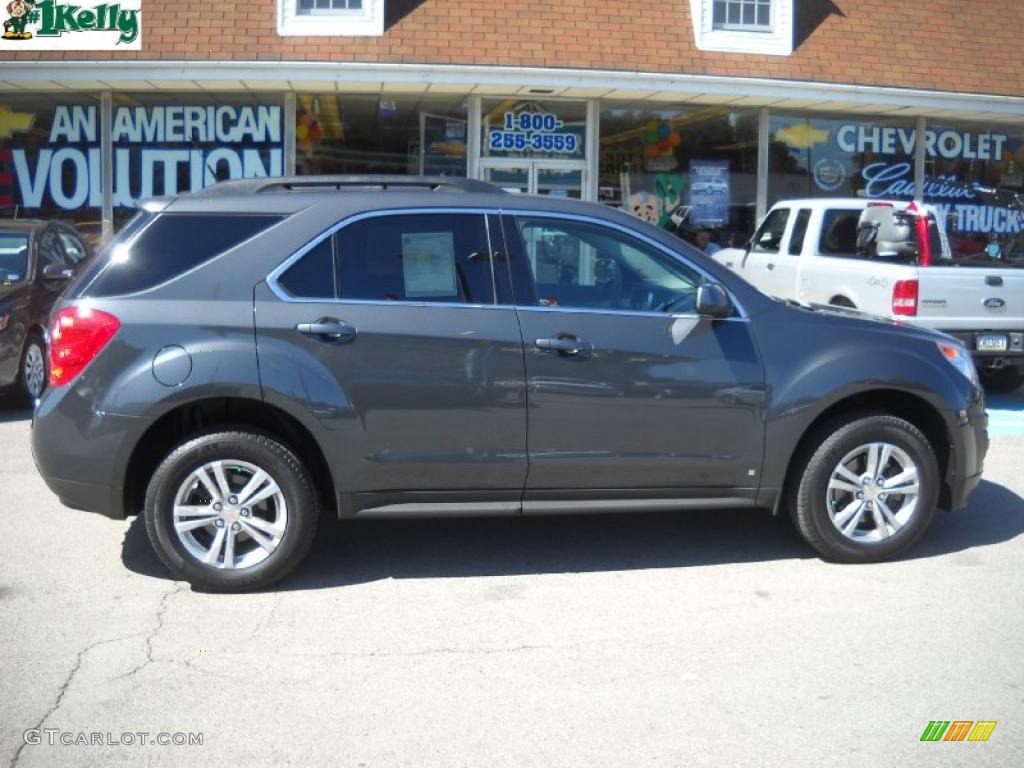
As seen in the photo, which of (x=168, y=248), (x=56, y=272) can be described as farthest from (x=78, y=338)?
(x=56, y=272)

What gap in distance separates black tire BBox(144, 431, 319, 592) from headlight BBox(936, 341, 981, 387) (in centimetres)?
341

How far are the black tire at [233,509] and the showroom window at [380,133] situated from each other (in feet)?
33.5

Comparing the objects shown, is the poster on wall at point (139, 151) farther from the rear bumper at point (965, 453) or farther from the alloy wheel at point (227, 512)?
the rear bumper at point (965, 453)

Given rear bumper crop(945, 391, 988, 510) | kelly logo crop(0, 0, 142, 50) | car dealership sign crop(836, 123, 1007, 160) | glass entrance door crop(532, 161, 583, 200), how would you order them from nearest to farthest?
1. rear bumper crop(945, 391, 988, 510)
2. kelly logo crop(0, 0, 142, 50)
3. glass entrance door crop(532, 161, 583, 200)
4. car dealership sign crop(836, 123, 1007, 160)

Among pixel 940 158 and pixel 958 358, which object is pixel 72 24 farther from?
pixel 940 158

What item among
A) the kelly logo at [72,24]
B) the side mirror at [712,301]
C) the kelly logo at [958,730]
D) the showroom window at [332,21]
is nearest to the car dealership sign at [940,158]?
the showroom window at [332,21]

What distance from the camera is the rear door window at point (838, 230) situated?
441 inches

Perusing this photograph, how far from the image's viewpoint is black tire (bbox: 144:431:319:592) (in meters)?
5.16

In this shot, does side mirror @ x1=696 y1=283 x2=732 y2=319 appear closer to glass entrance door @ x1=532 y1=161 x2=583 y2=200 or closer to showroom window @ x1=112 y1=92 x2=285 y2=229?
glass entrance door @ x1=532 y1=161 x2=583 y2=200

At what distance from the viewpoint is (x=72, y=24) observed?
1362 cm

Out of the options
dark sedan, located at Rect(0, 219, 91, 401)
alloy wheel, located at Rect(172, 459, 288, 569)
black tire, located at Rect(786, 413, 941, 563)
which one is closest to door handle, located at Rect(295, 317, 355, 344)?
alloy wheel, located at Rect(172, 459, 288, 569)

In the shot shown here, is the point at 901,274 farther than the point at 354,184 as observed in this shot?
Yes

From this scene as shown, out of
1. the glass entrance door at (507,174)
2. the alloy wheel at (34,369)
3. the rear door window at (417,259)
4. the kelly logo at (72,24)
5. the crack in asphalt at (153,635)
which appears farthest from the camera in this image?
the glass entrance door at (507,174)

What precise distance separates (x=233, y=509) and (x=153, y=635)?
27.3 inches
